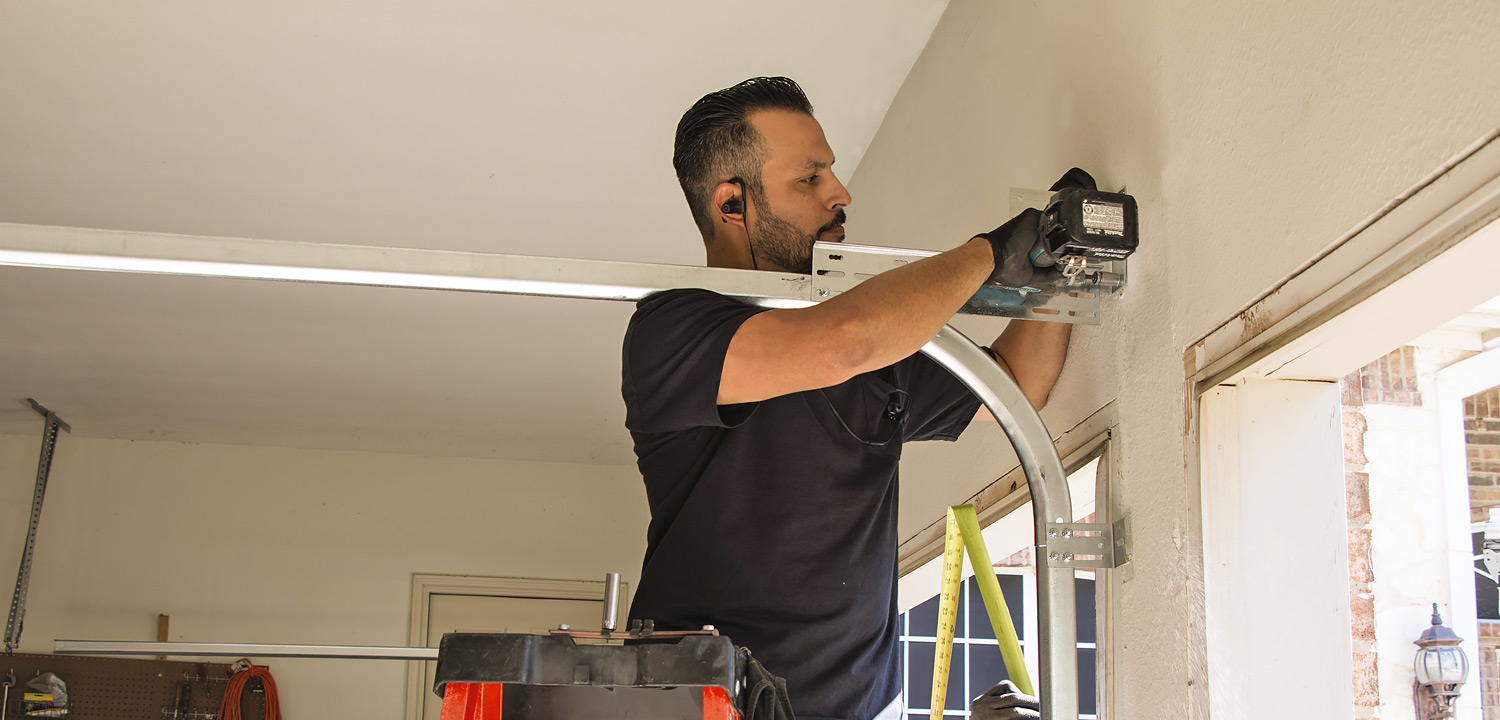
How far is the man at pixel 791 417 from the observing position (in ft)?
4.43

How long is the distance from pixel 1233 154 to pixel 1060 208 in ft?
0.63

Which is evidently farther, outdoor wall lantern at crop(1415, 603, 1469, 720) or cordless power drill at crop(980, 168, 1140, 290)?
outdoor wall lantern at crop(1415, 603, 1469, 720)

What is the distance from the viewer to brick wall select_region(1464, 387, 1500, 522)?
13.3 feet

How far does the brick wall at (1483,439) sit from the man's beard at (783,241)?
3.29 m

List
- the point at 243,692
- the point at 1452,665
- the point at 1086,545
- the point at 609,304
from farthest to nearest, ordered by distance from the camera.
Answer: the point at 243,692
the point at 609,304
the point at 1452,665
the point at 1086,545

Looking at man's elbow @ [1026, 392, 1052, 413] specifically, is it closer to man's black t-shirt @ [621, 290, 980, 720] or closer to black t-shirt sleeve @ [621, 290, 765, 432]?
man's black t-shirt @ [621, 290, 980, 720]

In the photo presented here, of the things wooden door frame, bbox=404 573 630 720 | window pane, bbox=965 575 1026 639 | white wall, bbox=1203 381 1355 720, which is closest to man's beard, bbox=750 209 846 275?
white wall, bbox=1203 381 1355 720

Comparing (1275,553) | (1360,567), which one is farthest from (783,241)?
(1360,567)

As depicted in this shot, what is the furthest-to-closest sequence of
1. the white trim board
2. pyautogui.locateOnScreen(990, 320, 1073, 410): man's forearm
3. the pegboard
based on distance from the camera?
1. the pegboard
2. pyautogui.locateOnScreen(990, 320, 1073, 410): man's forearm
3. the white trim board

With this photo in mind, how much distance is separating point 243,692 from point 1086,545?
17.2 ft

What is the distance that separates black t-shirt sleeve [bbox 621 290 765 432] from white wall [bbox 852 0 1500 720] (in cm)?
48

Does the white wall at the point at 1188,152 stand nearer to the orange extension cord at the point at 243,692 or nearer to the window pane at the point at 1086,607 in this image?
the window pane at the point at 1086,607

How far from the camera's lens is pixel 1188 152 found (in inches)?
53.2

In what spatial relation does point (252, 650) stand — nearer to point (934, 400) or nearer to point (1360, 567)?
point (934, 400)
